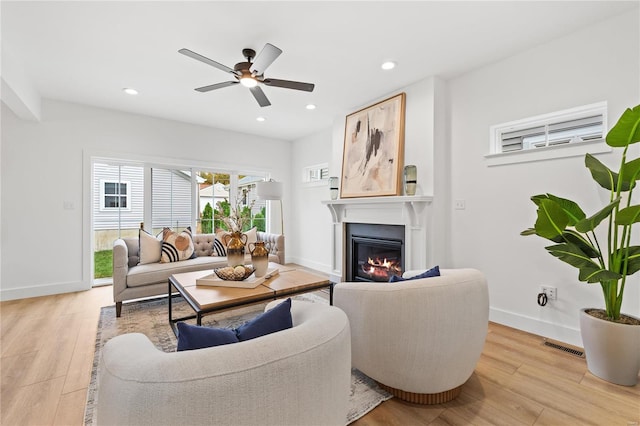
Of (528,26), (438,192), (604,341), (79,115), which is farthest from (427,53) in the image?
(79,115)

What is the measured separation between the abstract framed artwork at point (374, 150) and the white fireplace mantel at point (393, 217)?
14 centimetres

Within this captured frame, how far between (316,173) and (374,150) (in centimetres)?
204

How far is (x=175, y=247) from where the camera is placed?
3660 mm

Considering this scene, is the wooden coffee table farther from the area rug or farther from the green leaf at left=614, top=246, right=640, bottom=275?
the green leaf at left=614, top=246, right=640, bottom=275

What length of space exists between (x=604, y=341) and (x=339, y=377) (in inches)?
81.8

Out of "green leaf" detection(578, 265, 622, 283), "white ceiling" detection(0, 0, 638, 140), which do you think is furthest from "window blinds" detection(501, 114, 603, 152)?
"green leaf" detection(578, 265, 622, 283)

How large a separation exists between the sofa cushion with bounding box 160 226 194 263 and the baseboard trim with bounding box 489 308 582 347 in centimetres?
369

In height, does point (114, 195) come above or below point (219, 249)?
above

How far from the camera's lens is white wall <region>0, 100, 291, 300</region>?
3594 mm

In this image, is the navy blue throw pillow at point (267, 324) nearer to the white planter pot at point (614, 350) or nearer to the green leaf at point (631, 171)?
the white planter pot at point (614, 350)

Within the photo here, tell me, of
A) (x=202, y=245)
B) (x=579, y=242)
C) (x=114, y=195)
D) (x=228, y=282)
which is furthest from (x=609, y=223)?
(x=114, y=195)

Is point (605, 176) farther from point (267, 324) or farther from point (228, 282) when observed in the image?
point (228, 282)

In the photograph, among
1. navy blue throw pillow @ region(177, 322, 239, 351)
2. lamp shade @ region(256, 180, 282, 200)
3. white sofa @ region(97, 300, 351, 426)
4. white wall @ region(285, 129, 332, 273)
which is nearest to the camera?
white sofa @ region(97, 300, 351, 426)

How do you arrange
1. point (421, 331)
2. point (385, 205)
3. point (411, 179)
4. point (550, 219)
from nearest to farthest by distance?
point (421, 331) < point (550, 219) < point (411, 179) < point (385, 205)
